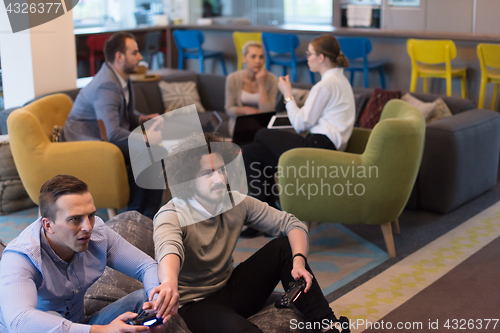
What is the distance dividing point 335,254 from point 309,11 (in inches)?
284

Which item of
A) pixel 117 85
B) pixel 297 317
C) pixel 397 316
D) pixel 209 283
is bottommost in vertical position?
pixel 397 316

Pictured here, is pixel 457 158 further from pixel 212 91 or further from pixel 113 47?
pixel 212 91

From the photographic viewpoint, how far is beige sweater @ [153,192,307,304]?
1698 millimetres

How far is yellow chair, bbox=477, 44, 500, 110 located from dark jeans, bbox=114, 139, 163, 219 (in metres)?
3.08

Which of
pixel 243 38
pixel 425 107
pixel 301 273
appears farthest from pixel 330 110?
pixel 243 38

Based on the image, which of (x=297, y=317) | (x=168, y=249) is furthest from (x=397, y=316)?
(x=168, y=249)

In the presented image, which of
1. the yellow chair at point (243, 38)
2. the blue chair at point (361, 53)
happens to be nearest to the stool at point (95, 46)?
the yellow chair at point (243, 38)

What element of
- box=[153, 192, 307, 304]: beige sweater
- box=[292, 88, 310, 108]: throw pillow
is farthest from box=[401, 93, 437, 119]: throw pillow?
box=[153, 192, 307, 304]: beige sweater

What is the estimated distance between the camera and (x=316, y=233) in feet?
10.6

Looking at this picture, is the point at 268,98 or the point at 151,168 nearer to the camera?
the point at 151,168

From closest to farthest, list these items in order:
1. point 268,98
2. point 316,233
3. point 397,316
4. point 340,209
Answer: point 397,316 < point 340,209 < point 316,233 < point 268,98

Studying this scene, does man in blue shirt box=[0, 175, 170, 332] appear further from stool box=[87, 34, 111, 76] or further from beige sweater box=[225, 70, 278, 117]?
stool box=[87, 34, 111, 76]

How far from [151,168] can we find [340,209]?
101cm

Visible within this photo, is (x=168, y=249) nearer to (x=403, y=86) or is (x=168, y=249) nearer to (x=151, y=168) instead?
(x=151, y=168)
